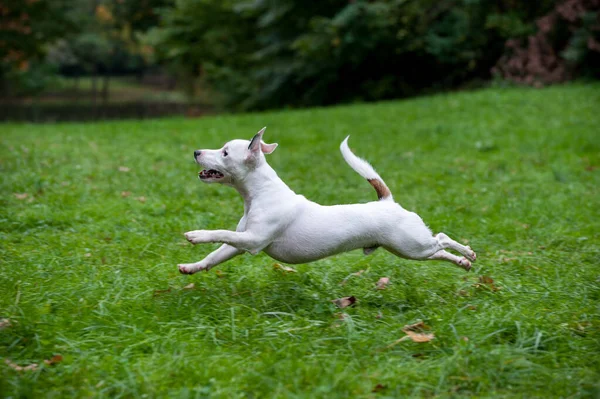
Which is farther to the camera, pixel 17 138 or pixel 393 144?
pixel 17 138

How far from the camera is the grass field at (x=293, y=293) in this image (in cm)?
314

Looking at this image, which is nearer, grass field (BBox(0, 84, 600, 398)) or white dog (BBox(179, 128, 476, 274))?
grass field (BBox(0, 84, 600, 398))

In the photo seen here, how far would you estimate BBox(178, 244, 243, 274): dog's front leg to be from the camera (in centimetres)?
408

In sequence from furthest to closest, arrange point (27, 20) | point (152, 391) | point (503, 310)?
1. point (27, 20)
2. point (503, 310)
3. point (152, 391)

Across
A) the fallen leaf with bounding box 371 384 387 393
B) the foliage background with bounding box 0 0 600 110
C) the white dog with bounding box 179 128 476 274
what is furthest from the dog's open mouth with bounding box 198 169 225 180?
the foliage background with bounding box 0 0 600 110

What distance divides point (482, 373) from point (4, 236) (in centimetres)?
412

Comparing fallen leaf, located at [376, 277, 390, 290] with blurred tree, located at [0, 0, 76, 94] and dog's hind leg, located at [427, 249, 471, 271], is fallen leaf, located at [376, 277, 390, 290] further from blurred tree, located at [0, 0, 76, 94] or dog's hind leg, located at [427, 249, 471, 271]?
blurred tree, located at [0, 0, 76, 94]

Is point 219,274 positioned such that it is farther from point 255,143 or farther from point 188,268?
point 255,143

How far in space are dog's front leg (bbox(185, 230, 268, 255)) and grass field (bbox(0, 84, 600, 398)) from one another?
374 millimetres

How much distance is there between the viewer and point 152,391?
2.95 meters

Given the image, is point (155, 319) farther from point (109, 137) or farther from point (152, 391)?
point (109, 137)

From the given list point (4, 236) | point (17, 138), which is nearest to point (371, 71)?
point (17, 138)

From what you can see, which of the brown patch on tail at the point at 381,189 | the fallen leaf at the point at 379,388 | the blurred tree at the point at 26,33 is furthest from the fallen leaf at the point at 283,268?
the blurred tree at the point at 26,33

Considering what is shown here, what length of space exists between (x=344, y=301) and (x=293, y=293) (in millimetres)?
344
